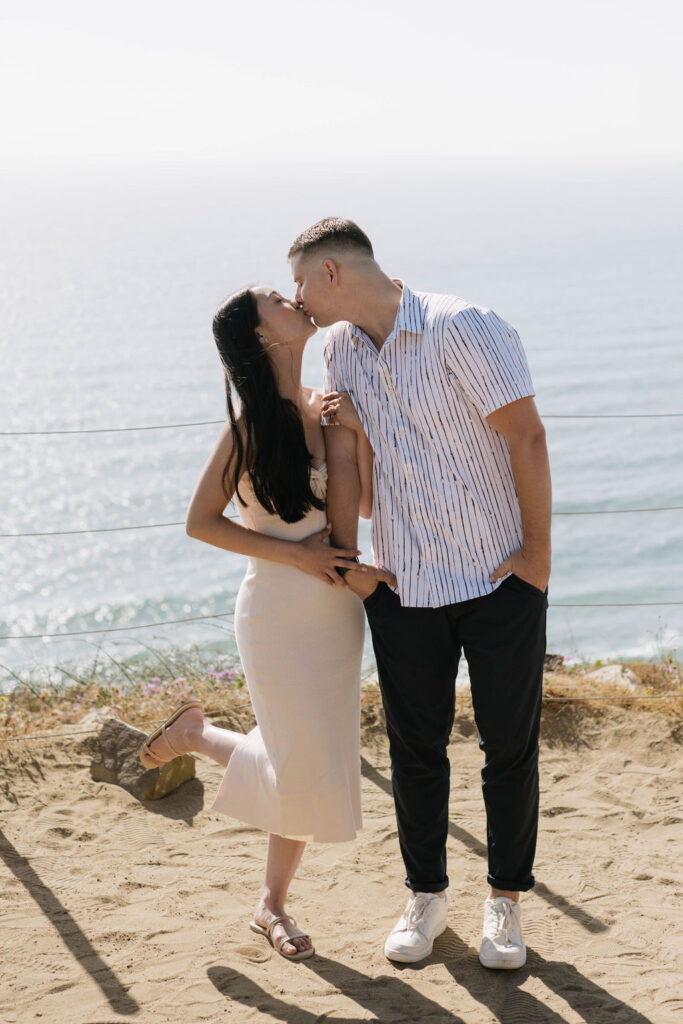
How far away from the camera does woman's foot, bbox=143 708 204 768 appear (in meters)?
3.24

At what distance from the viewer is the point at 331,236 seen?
265 cm

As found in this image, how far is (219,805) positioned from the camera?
2.97m

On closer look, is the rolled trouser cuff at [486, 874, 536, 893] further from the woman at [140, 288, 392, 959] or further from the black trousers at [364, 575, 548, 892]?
the woman at [140, 288, 392, 959]

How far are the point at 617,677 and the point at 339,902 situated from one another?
2408 mm

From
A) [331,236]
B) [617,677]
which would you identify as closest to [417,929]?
[331,236]

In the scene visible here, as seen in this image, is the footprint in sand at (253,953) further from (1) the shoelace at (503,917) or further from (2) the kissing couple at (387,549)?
(1) the shoelace at (503,917)

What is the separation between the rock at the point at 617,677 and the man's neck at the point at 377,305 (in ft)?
9.20

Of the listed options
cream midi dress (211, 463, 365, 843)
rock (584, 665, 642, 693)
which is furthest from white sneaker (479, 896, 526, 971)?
rock (584, 665, 642, 693)

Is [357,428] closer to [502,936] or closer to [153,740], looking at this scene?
[153,740]

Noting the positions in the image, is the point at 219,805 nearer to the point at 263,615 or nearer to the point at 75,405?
the point at 263,615

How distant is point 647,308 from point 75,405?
25878 mm

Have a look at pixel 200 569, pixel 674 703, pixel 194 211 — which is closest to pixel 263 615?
pixel 674 703

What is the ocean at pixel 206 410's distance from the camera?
21469mm

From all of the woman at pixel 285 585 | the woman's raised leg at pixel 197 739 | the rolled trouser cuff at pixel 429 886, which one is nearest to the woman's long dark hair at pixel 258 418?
the woman at pixel 285 585
